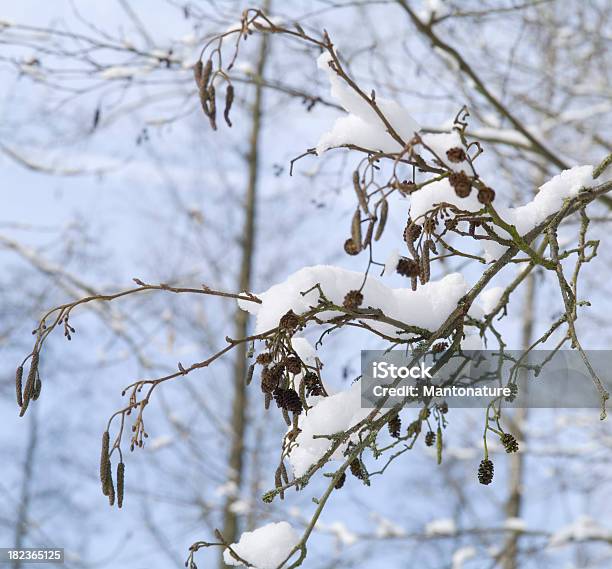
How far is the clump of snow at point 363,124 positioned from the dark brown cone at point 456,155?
10 centimetres

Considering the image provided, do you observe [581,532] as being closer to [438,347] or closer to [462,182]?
[438,347]

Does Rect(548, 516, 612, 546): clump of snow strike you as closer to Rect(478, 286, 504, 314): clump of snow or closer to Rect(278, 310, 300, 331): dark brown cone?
Rect(478, 286, 504, 314): clump of snow

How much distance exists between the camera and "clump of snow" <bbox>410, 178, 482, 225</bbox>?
1051mm

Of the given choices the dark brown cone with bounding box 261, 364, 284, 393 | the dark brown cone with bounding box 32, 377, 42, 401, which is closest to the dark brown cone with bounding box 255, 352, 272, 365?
the dark brown cone with bounding box 261, 364, 284, 393

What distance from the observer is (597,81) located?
20.6 ft

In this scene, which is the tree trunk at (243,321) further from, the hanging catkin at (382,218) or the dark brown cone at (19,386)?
the hanging catkin at (382,218)

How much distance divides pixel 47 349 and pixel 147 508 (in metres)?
2.26

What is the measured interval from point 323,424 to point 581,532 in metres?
4.19

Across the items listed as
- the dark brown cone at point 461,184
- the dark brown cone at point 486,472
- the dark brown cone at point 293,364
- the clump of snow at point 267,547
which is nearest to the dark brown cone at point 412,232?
the dark brown cone at point 461,184

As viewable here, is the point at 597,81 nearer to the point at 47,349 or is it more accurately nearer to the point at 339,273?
the point at 339,273

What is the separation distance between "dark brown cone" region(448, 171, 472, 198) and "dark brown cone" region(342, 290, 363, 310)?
0.68 ft

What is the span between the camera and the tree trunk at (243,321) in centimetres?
715

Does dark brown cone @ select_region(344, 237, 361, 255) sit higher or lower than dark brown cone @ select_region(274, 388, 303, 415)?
higher

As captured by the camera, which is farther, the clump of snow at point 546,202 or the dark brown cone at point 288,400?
the clump of snow at point 546,202
